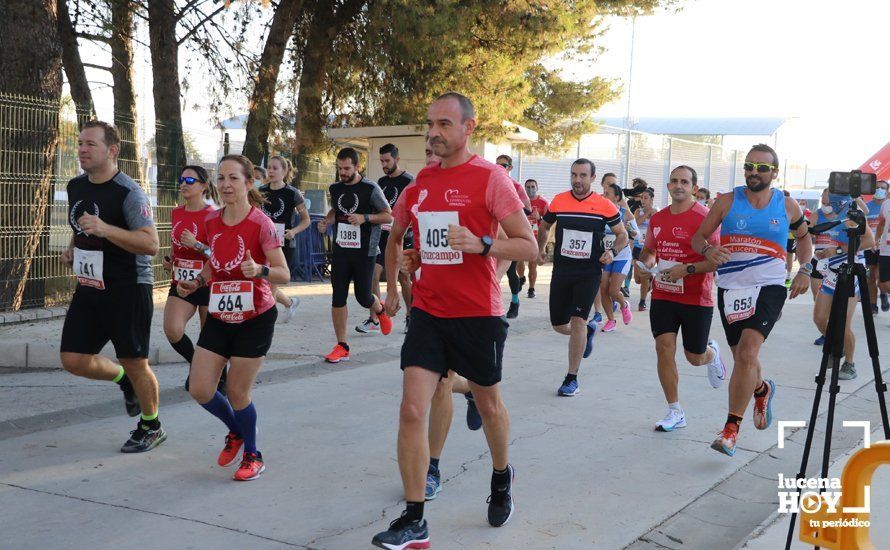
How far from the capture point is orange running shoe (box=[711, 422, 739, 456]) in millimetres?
5852

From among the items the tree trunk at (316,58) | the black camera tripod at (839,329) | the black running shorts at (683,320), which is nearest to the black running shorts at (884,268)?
the black running shorts at (683,320)

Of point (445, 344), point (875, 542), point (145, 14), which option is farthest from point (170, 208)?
point (875, 542)

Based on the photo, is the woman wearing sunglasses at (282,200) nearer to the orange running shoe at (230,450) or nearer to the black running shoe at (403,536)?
the orange running shoe at (230,450)

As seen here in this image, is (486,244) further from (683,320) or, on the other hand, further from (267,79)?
(267,79)

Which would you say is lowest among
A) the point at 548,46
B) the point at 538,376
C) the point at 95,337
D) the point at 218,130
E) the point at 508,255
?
Answer: the point at 538,376

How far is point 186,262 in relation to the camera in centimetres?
690

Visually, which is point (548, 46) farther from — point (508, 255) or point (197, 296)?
point (508, 255)

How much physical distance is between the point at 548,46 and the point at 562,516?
13069 mm

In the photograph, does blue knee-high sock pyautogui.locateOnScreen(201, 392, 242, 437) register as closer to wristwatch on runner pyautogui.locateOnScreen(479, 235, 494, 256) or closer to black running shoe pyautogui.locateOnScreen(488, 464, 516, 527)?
black running shoe pyautogui.locateOnScreen(488, 464, 516, 527)

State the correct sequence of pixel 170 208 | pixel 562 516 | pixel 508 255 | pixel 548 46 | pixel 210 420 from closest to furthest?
pixel 508 255
pixel 562 516
pixel 210 420
pixel 170 208
pixel 548 46

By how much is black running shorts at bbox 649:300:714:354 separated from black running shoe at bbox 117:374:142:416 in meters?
3.45

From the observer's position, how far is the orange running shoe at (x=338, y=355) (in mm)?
9008

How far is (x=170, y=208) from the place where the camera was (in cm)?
1368

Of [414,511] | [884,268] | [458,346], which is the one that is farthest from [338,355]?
[884,268]
